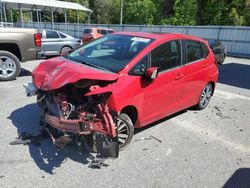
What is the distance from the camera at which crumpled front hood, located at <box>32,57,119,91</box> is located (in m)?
3.77

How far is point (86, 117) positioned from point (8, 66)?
18.0ft

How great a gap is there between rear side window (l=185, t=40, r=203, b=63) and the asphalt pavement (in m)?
1.26

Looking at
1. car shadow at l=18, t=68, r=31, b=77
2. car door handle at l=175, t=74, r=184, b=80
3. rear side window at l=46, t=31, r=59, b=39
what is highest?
car door handle at l=175, t=74, r=184, b=80

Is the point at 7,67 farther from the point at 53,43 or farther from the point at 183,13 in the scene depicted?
the point at 183,13

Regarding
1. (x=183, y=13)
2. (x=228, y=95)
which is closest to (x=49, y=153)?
(x=228, y=95)

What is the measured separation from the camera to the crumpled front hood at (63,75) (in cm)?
377

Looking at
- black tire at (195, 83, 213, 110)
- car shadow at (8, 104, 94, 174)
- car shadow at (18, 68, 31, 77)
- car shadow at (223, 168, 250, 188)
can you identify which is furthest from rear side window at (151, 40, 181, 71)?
car shadow at (18, 68, 31, 77)

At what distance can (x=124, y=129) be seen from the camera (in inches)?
168

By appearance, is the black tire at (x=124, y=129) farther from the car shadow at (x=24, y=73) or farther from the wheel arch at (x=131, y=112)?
the car shadow at (x=24, y=73)

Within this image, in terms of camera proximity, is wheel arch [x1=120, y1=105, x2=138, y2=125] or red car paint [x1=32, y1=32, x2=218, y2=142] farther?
wheel arch [x1=120, y1=105, x2=138, y2=125]

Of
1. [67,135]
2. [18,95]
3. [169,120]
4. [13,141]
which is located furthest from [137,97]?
[18,95]

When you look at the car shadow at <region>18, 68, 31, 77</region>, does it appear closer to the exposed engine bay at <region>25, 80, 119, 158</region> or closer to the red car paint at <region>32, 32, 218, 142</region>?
the red car paint at <region>32, 32, 218, 142</region>

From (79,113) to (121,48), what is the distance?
155cm

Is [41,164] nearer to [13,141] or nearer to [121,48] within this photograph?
[13,141]
